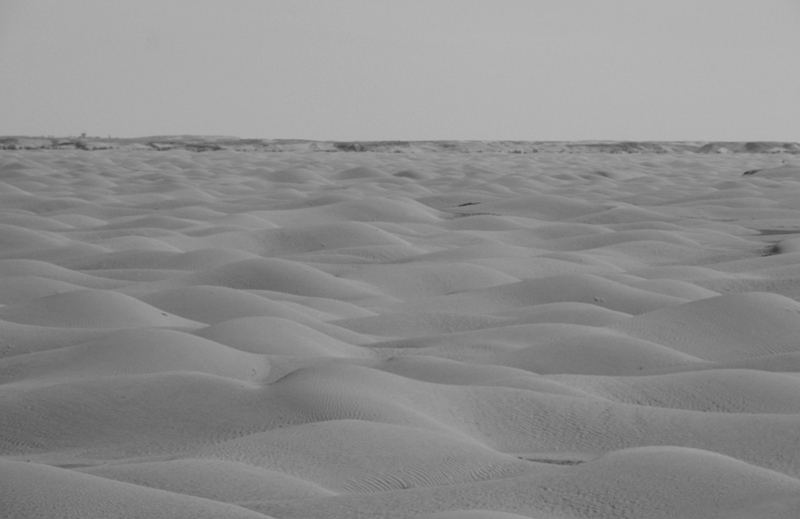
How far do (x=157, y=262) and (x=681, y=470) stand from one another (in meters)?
3.42

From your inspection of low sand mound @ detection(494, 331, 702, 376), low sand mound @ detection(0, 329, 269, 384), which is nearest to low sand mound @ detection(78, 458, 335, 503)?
low sand mound @ detection(0, 329, 269, 384)

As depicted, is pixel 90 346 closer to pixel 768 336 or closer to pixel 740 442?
pixel 740 442

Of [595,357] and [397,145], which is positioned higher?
[595,357]

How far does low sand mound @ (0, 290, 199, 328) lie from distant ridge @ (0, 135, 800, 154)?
15.8 metres

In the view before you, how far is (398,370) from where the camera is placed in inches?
104


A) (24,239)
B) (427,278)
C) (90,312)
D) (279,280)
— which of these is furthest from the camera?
(24,239)

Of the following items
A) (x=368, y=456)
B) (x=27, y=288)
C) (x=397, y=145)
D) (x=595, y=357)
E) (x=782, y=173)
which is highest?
(x=368, y=456)

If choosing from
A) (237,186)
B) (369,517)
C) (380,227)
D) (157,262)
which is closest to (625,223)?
(380,227)

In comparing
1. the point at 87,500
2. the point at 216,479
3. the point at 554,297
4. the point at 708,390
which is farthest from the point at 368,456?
the point at 554,297

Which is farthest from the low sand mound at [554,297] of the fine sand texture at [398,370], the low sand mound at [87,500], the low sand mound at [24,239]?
the low sand mound at [87,500]

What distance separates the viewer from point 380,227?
601 cm

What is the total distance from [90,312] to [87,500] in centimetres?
202

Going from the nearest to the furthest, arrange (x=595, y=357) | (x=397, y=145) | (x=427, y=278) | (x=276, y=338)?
(x=595, y=357), (x=276, y=338), (x=427, y=278), (x=397, y=145)

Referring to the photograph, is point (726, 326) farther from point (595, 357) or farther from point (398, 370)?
point (398, 370)
